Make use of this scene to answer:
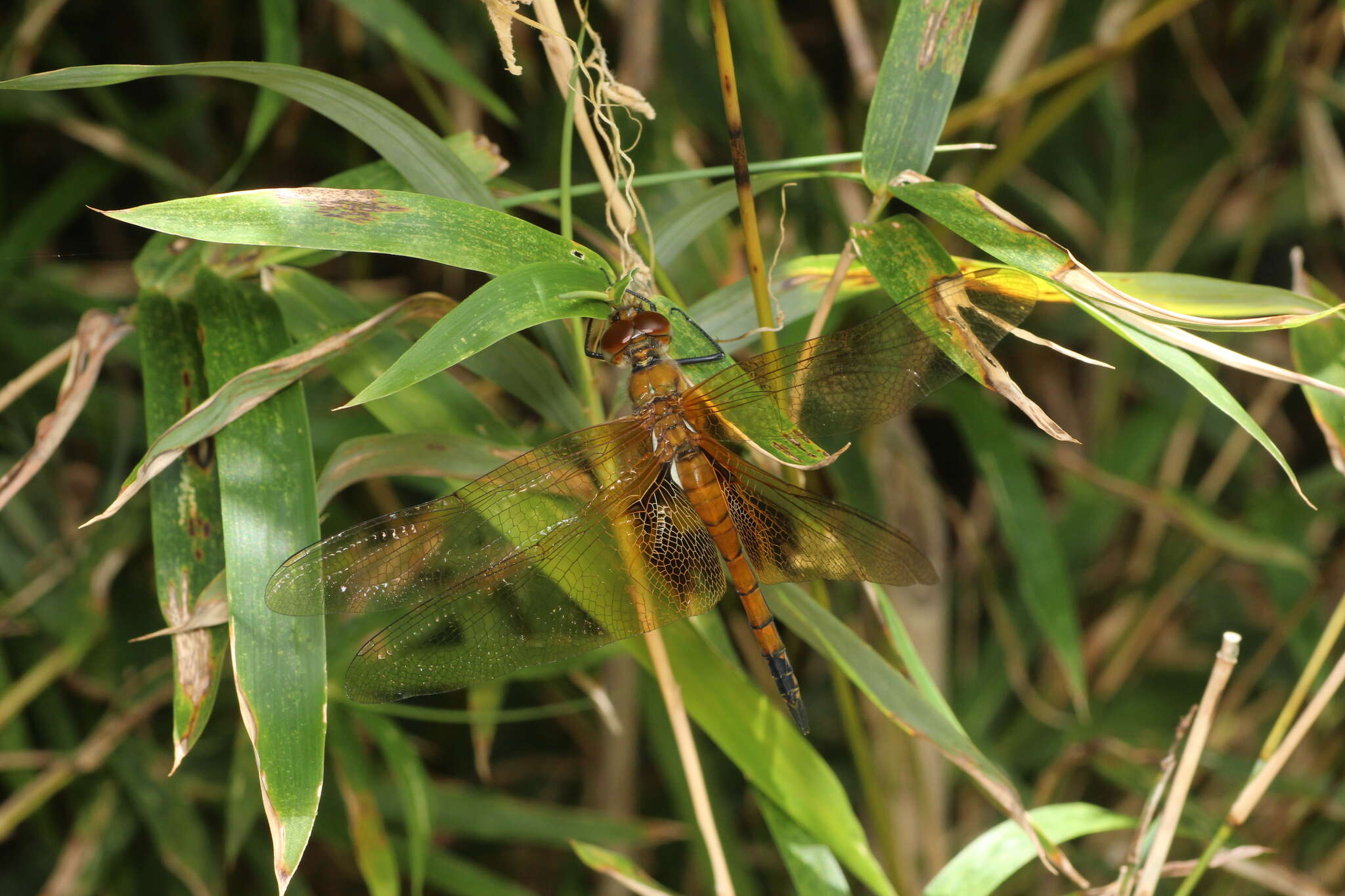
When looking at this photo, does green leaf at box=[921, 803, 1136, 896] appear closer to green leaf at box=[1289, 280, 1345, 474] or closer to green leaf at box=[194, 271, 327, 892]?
green leaf at box=[1289, 280, 1345, 474]

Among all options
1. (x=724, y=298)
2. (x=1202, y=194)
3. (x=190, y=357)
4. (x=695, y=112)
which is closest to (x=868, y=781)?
(x=724, y=298)

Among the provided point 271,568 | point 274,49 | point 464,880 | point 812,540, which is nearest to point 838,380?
point 812,540

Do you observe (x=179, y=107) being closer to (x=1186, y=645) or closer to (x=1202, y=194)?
(x=1202, y=194)

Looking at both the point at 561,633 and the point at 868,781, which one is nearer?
the point at 561,633

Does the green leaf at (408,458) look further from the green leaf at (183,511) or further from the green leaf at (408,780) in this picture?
the green leaf at (408,780)

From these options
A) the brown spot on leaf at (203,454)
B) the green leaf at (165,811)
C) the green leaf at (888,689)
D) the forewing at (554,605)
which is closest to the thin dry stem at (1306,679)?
the green leaf at (888,689)

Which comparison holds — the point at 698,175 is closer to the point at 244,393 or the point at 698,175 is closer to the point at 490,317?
the point at 490,317
